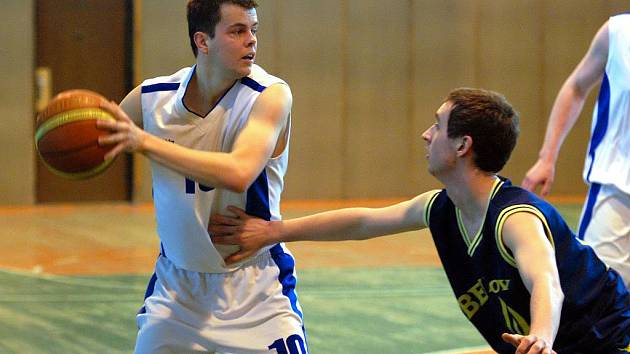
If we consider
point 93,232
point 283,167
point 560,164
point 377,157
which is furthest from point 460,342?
point 560,164

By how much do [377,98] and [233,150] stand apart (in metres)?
10.4

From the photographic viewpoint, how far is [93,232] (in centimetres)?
1003

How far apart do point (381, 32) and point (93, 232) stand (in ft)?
17.2

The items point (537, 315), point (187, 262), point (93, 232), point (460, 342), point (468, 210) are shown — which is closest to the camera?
point (537, 315)

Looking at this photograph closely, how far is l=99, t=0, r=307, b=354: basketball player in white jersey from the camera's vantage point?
3.35 meters

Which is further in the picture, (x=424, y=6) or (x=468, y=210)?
(x=424, y=6)

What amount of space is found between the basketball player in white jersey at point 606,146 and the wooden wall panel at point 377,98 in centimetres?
884

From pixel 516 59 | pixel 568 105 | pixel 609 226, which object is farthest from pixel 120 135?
pixel 516 59

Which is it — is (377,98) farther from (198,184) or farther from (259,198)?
(198,184)

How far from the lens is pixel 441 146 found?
10.3ft

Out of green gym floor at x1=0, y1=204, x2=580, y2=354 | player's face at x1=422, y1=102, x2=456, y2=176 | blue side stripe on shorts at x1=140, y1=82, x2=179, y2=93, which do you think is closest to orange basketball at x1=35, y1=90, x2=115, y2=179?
blue side stripe on shorts at x1=140, y1=82, x2=179, y2=93

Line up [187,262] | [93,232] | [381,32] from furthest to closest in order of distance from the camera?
[381,32], [93,232], [187,262]

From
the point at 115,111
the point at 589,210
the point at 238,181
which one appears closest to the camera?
the point at 115,111

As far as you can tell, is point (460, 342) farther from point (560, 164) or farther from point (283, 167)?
point (560, 164)
